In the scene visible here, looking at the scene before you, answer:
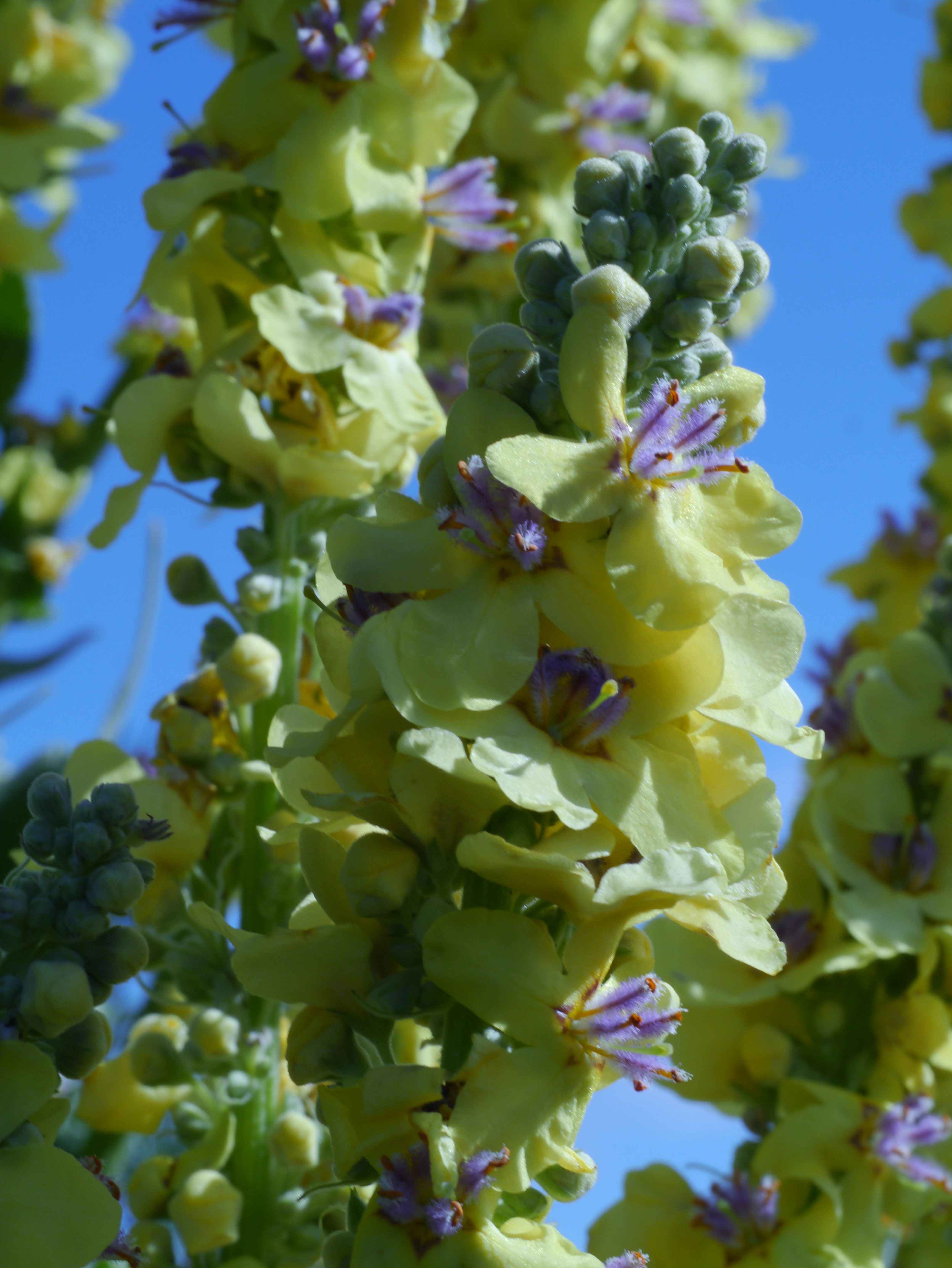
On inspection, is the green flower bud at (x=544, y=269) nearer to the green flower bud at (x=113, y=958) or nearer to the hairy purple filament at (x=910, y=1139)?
the green flower bud at (x=113, y=958)

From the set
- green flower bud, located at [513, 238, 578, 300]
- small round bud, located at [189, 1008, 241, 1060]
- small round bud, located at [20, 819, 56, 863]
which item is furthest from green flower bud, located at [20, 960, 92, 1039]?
green flower bud, located at [513, 238, 578, 300]

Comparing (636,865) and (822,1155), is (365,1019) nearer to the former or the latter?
(636,865)

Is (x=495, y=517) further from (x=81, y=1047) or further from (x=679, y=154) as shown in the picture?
(x=81, y=1047)

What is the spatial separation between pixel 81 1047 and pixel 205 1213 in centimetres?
50

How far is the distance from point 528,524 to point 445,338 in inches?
93.1

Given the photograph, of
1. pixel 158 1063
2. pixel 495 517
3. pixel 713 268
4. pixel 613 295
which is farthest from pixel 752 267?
pixel 158 1063

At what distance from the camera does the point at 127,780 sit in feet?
5.78

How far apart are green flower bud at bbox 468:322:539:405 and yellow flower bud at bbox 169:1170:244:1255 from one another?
3.19 ft

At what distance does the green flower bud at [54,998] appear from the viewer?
3.78ft

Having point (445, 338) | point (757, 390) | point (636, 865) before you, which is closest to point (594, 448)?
point (757, 390)

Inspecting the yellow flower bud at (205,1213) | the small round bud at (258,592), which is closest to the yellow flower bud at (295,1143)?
the yellow flower bud at (205,1213)

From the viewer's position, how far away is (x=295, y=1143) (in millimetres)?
1675

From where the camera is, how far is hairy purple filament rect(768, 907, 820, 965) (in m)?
2.23

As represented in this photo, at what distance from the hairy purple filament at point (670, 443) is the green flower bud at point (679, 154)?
0.75ft
